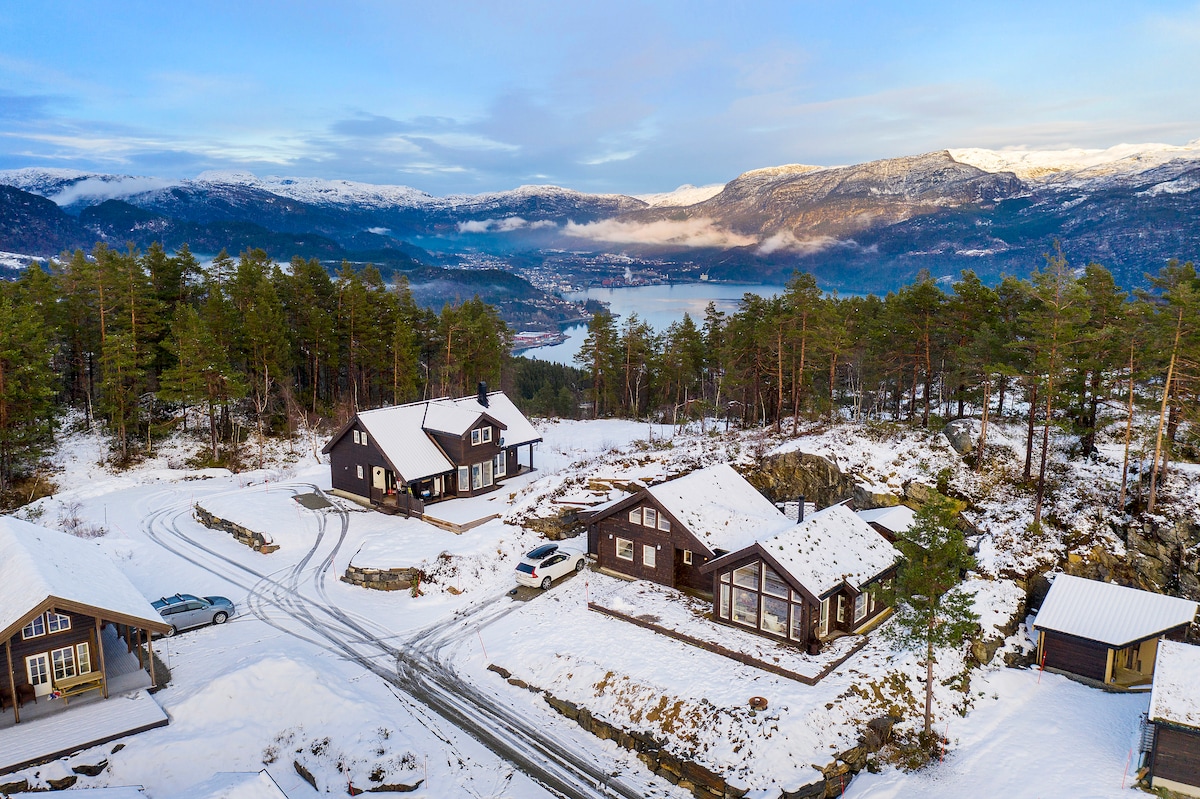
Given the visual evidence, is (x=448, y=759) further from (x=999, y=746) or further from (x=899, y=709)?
(x=999, y=746)

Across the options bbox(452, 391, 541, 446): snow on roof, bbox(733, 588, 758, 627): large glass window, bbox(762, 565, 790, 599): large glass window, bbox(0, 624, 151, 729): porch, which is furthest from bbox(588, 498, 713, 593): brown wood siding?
bbox(0, 624, 151, 729): porch

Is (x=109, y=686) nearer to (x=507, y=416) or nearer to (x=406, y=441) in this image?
(x=406, y=441)

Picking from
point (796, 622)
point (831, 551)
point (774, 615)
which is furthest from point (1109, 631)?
point (774, 615)

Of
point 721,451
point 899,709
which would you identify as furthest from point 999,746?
point 721,451

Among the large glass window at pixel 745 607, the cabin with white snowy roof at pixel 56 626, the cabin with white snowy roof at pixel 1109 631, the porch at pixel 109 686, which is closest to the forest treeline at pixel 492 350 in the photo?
the cabin with white snowy roof at pixel 1109 631

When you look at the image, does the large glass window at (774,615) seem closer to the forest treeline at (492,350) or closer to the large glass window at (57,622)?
the forest treeline at (492,350)

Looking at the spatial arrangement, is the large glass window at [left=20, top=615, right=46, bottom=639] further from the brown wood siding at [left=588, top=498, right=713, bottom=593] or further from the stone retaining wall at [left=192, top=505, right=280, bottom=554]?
the brown wood siding at [left=588, top=498, right=713, bottom=593]
